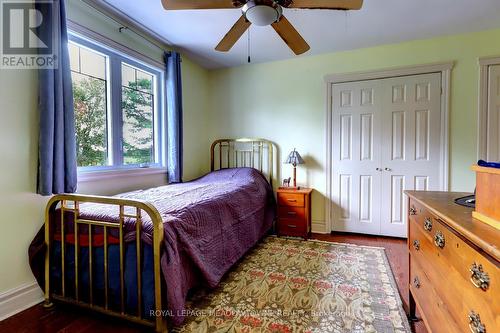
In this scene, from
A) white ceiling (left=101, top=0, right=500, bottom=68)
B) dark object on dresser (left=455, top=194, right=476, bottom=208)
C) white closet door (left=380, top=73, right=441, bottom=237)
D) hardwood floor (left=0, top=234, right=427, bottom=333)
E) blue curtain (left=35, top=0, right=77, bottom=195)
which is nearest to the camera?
dark object on dresser (left=455, top=194, right=476, bottom=208)

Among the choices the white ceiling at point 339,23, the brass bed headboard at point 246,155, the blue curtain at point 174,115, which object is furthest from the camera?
the brass bed headboard at point 246,155

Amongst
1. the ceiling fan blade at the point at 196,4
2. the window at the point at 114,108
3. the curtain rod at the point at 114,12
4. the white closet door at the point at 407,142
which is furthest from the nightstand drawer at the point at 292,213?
the curtain rod at the point at 114,12

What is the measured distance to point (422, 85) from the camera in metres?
3.03

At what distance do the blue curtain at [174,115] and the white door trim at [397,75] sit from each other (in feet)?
6.23

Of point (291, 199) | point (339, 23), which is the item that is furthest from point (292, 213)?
point (339, 23)

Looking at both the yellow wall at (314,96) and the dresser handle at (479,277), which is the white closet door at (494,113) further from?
the dresser handle at (479,277)

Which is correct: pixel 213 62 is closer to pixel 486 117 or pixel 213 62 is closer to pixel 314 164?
pixel 314 164

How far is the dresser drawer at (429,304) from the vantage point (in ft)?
3.30

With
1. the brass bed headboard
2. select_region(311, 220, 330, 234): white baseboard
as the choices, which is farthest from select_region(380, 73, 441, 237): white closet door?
the brass bed headboard

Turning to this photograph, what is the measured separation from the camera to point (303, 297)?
1.90 m

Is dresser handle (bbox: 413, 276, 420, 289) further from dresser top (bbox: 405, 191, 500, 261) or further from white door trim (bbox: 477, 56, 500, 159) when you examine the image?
white door trim (bbox: 477, 56, 500, 159)

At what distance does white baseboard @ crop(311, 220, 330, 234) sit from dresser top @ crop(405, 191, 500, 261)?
2.10 m

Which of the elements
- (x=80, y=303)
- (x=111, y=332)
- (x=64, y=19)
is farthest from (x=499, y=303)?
(x=64, y=19)

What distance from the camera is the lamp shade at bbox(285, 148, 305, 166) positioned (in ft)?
11.0
